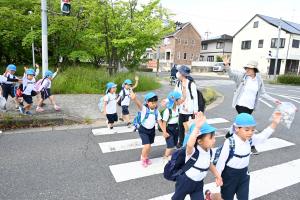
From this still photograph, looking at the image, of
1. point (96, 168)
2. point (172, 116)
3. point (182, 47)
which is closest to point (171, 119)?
point (172, 116)

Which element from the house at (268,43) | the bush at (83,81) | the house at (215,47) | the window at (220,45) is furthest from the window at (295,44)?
the bush at (83,81)

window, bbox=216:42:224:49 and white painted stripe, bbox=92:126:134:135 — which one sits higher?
window, bbox=216:42:224:49

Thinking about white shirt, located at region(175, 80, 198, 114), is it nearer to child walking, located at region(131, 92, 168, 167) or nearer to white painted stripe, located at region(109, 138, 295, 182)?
child walking, located at region(131, 92, 168, 167)

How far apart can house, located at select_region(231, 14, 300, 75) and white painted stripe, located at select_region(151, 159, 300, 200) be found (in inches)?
1219

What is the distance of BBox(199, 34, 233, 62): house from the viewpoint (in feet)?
159

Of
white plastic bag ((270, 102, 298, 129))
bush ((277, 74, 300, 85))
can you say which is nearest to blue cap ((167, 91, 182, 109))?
white plastic bag ((270, 102, 298, 129))

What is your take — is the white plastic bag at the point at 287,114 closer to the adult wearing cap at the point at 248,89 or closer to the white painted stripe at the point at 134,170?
the adult wearing cap at the point at 248,89

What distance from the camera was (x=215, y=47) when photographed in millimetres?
51219

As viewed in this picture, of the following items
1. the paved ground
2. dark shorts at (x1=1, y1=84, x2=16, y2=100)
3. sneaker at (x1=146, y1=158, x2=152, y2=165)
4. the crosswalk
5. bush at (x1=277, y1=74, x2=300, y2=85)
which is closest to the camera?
the paved ground

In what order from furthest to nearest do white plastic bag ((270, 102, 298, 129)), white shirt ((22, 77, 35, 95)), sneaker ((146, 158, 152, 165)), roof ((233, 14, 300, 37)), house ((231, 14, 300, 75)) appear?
house ((231, 14, 300, 75)) < roof ((233, 14, 300, 37)) < white shirt ((22, 77, 35, 95)) < sneaker ((146, 158, 152, 165)) < white plastic bag ((270, 102, 298, 129))

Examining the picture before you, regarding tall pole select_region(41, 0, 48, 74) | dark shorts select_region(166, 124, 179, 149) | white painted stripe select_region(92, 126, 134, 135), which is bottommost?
white painted stripe select_region(92, 126, 134, 135)

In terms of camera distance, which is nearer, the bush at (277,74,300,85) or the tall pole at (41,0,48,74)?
the tall pole at (41,0,48,74)

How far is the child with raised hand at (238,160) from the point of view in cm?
271

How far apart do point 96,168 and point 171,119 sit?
1569 millimetres
